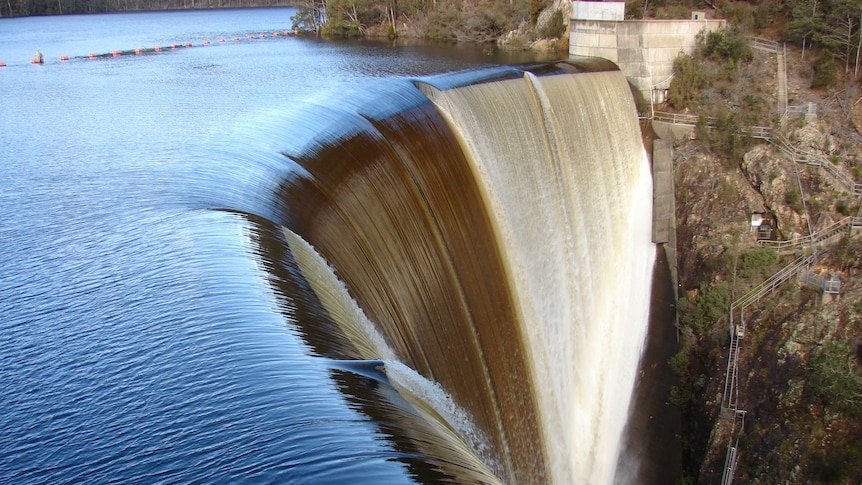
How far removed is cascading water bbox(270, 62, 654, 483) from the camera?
9.03 meters

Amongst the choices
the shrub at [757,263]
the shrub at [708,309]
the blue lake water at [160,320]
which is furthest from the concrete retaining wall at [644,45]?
the blue lake water at [160,320]

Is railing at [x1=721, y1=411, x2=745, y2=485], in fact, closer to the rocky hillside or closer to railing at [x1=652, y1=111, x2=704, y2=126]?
the rocky hillside

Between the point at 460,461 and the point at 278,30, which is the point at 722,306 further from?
the point at 278,30

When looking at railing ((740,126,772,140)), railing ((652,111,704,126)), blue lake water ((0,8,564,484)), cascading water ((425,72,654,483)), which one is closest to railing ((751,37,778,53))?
railing ((652,111,704,126))

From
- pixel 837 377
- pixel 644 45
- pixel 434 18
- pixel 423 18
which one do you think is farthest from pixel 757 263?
pixel 423 18

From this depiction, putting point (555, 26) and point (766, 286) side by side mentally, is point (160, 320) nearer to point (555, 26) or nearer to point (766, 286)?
point (766, 286)

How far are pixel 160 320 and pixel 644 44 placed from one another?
20.0m

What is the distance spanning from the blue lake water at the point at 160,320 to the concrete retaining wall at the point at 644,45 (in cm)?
1149

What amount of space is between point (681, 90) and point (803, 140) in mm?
4558

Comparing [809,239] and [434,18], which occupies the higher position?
[434,18]

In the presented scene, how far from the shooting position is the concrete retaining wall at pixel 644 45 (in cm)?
2197

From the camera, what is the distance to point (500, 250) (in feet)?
38.8

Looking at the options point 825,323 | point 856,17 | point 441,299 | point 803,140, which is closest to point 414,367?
point 441,299

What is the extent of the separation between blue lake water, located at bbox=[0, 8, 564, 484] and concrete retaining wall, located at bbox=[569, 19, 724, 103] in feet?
37.7
